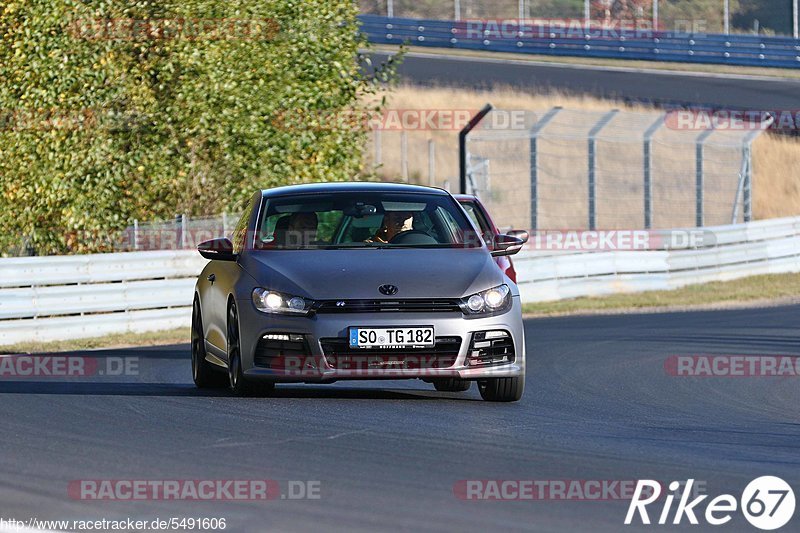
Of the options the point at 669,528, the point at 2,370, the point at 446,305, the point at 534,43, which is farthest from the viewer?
the point at 534,43

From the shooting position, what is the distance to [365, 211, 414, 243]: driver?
11219mm

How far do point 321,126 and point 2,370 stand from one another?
11.7m

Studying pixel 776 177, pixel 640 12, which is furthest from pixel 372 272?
pixel 640 12

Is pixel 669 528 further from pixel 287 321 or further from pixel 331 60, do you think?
pixel 331 60

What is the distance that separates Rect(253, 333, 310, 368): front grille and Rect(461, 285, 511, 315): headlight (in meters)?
1.07

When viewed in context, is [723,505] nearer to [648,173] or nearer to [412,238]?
[412,238]

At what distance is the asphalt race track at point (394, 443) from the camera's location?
6520 mm

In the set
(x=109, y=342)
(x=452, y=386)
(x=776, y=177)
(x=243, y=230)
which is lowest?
(x=776, y=177)

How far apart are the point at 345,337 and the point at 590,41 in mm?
41008

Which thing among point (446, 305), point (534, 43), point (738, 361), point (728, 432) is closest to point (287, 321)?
point (446, 305)

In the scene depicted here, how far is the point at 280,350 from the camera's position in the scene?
1023cm

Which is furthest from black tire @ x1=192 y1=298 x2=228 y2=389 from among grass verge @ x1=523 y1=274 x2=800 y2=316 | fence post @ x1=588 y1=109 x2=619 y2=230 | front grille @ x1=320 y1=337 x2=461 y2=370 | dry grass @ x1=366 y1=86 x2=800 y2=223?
dry grass @ x1=366 y1=86 x2=800 y2=223

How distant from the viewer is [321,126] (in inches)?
1003
